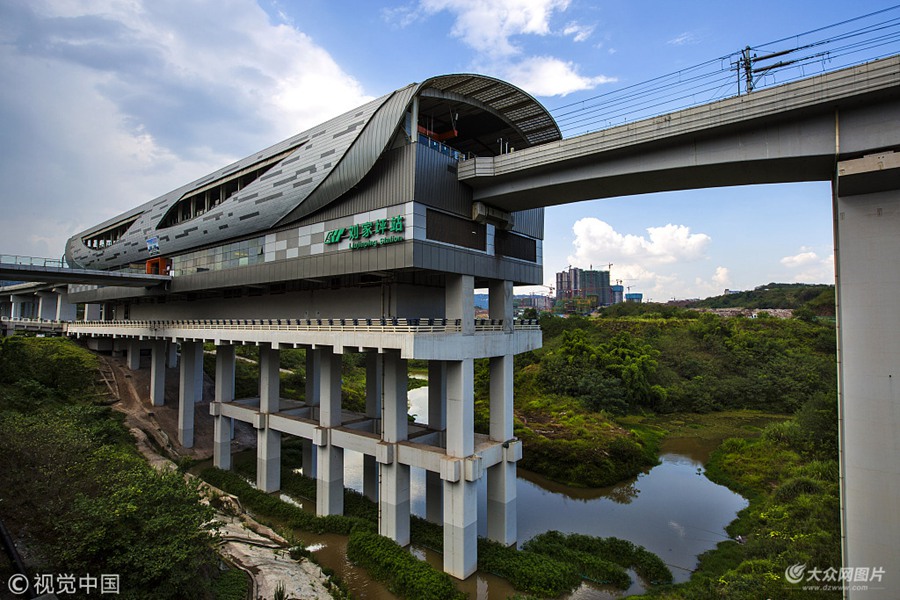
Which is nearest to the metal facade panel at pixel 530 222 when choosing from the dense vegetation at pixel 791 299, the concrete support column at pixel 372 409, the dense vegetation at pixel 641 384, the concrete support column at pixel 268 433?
the concrete support column at pixel 372 409

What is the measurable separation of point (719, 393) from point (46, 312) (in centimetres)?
9109

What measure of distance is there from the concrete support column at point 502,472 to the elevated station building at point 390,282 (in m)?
0.07

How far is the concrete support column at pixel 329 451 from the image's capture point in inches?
916

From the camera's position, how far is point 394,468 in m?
20.3

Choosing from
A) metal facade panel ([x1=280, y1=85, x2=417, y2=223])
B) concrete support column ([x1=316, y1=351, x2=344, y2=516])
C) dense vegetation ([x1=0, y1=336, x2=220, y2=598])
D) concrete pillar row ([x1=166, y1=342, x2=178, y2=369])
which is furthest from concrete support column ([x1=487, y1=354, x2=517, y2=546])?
concrete pillar row ([x1=166, y1=342, x2=178, y2=369])

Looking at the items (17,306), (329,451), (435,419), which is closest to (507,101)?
(435,419)

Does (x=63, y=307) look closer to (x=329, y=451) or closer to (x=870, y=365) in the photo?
(x=329, y=451)

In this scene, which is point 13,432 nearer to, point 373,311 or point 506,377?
point 373,311

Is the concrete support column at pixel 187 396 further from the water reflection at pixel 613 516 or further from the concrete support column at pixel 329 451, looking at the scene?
the concrete support column at pixel 329 451

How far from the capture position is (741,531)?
2372 cm

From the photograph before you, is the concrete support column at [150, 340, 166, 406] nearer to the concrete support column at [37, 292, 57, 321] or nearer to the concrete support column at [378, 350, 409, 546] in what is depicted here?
the concrete support column at [378, 350, 409, 546]

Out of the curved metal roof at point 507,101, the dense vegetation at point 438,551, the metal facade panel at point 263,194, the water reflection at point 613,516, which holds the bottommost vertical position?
the water reflection at point 613,516

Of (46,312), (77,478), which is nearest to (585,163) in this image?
(77,478)

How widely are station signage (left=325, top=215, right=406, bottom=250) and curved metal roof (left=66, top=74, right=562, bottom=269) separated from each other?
1.89 m
